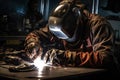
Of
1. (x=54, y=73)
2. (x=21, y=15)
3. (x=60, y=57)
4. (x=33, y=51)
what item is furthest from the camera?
(x=21, y=15)

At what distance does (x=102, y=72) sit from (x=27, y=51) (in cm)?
71

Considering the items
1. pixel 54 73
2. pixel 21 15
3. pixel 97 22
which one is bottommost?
pixel 21 15

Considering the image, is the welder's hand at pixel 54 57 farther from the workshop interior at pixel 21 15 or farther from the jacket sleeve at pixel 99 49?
the workshop interior at pixel 21 15

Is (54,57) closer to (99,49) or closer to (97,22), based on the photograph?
(99,49)

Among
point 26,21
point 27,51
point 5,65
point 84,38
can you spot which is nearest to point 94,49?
point 84,38

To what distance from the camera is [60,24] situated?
2.25 meters

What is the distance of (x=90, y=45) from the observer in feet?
8.19

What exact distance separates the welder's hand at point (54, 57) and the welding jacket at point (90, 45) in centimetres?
2

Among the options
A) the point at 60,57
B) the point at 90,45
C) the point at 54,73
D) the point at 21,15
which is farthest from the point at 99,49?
the point at 21,15

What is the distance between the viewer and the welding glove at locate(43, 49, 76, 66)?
2262 millimetres

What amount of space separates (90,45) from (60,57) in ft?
1.19

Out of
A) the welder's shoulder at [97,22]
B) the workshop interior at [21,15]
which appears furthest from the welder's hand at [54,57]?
the workshop interior at [21,15]

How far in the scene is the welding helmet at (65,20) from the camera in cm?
226

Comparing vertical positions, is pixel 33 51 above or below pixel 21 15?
above
